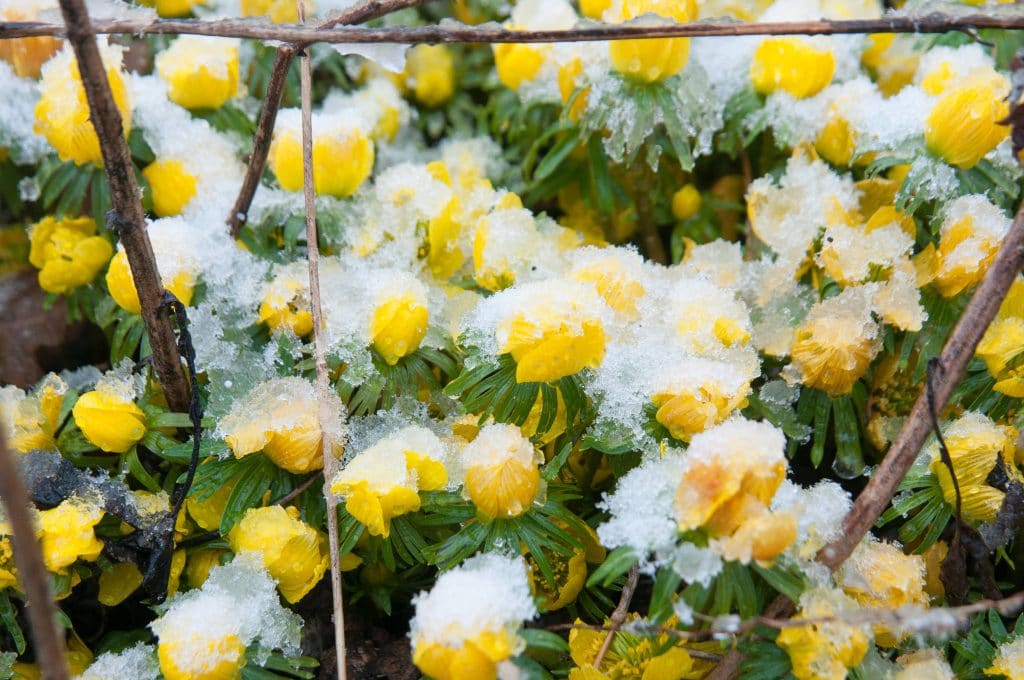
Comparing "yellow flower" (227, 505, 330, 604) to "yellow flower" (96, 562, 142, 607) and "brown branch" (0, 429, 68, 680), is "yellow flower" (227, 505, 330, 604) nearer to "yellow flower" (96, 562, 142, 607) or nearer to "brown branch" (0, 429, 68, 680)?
"yellow flower" (96, 562, 142, 607)

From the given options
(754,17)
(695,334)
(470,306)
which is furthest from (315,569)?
(754,17)

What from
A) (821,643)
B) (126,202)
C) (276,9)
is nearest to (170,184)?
(126,202)

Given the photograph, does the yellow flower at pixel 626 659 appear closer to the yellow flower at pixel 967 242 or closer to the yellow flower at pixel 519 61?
the yellow flower at pixel 967 242

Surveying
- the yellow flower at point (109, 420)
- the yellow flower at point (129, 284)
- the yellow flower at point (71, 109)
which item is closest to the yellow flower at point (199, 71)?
the yellow flower at point (71, 109)

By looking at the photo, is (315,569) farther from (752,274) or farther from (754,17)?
→ (754,17)

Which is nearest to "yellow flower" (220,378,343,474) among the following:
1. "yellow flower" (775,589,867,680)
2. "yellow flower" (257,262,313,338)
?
"yellow flower" (257,262,313,338)

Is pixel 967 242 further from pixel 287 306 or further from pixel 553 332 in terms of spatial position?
pixel 287 306
